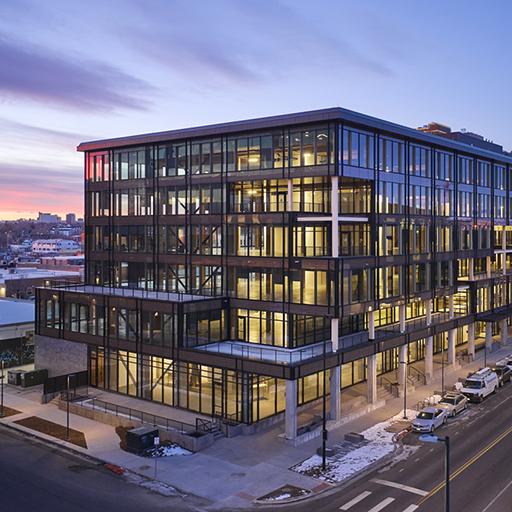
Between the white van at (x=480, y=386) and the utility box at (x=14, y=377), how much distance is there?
3711 centimetres

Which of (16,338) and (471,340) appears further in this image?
(471,340)

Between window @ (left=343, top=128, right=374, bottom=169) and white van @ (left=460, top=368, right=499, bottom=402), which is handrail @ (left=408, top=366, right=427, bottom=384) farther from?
window @ (left=343, top=128, right=374, bottom=169)

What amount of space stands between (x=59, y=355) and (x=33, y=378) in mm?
2816

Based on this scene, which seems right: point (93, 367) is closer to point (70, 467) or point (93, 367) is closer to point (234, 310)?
point (234, 310)

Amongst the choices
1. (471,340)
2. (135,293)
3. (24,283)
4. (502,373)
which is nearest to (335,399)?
(135,293)

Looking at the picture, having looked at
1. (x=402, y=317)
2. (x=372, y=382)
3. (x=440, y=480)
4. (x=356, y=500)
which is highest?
(x=402, y=317)

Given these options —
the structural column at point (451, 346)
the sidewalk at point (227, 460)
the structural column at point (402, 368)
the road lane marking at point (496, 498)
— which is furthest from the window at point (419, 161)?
the road lane marking at point (496, 498)

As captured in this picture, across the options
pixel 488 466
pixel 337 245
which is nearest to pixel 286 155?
pixel 337 245

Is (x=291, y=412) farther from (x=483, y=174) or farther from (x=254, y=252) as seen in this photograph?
(x=483, y=174)

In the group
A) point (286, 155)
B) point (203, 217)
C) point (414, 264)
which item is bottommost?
point (414, 264)

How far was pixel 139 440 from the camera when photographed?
37062mm

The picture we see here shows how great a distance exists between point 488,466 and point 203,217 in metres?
28.0

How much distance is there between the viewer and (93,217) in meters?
59.7

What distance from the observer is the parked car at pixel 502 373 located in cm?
5462
